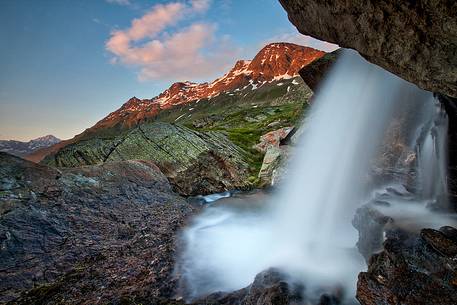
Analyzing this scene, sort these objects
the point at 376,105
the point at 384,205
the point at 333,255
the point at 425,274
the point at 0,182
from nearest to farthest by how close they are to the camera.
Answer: the point at 425,274
the point at 384,205
the point at 333,255
the point at 376,105
the point at 0,182

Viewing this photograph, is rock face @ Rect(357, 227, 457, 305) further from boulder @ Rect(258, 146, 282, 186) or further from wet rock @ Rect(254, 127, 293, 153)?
wet rock @ Rect(254, 127, 293, 153)

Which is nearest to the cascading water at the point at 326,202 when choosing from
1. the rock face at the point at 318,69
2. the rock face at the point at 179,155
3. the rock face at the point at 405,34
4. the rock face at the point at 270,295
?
the rock face at the point at 318,69

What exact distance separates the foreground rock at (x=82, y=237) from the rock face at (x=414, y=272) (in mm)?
6829

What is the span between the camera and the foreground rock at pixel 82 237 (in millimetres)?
11062

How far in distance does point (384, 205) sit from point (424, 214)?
4.64ft

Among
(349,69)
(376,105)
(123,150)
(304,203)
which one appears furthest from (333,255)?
(123,150)

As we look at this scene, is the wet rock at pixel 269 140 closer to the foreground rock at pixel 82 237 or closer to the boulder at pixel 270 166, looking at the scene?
the boulder at pixel 270 166

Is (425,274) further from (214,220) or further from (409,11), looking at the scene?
(214,220)

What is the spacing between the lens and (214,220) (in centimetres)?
2022

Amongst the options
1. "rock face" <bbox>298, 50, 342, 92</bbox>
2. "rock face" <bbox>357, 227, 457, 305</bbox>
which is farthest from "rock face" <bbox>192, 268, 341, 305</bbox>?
"rock face" <bbox>298, 50, 342, 92</bbox>

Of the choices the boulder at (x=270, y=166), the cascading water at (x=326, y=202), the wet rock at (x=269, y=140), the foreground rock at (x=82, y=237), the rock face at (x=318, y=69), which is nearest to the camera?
the foreground rock at (x=82, y=237)

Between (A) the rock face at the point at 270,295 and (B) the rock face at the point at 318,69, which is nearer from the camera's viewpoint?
(A) the rock face at the point at 270,295

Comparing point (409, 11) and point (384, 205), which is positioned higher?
point (409, 11)

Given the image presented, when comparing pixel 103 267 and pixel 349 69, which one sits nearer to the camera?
pixel 103 267
